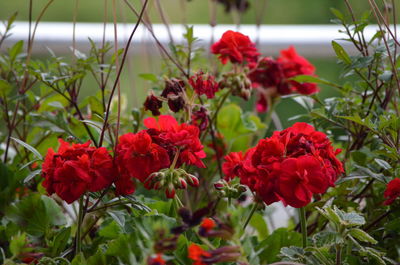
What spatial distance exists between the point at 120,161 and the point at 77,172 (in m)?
0.04

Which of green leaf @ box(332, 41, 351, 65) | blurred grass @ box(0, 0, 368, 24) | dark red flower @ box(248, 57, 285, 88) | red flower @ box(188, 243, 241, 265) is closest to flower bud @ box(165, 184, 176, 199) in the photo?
red flower @ box(188, 243, 241, 265)

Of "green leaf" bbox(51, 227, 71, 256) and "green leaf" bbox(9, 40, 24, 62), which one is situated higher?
"green leaf" bbox(9, 40, 24, 62)

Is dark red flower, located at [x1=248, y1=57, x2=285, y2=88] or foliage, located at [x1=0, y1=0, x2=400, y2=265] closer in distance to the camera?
foliage, located at [x1=0, y1=0, x2=400, y2=265]

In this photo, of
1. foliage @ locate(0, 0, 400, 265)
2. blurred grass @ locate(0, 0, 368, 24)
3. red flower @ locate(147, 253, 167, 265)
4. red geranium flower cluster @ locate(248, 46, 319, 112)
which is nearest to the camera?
red flower @ locate(147, 253, 167, 265)

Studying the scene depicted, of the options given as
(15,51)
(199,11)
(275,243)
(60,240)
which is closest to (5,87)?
(15,51)

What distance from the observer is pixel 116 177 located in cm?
52

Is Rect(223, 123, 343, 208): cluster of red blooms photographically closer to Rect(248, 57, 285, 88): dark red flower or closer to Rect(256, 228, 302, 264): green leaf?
Rect(256, 228, 302, 264): green leaf

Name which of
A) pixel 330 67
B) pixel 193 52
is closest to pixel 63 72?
pixel 193 52

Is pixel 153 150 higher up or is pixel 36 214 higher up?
pixel 153 150

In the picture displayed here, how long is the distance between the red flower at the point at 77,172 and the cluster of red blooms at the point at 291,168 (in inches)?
4.6

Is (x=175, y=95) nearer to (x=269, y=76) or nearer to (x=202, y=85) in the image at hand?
(x=202, y=85)

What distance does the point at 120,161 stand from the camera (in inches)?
20.2

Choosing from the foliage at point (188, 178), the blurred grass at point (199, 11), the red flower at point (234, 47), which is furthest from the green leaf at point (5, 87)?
the blurred grass at point (199, 11)

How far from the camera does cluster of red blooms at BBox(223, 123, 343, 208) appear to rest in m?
0.48
